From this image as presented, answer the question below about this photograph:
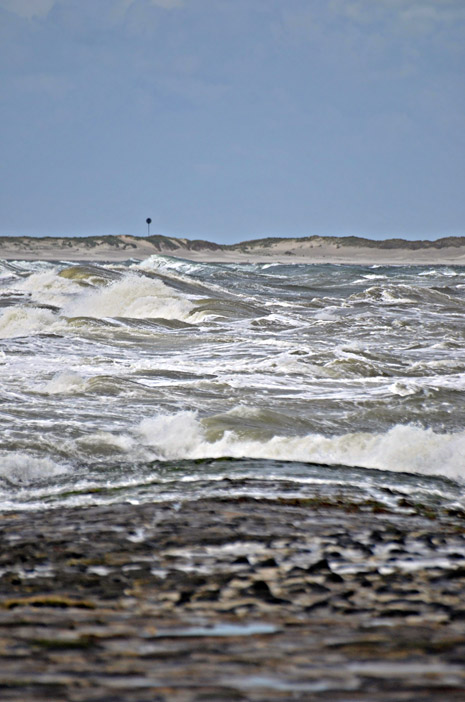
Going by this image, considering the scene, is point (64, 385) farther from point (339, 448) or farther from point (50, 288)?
point (50, 288)

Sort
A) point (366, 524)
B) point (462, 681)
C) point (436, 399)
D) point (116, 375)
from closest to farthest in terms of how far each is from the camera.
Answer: point (462, 681)
point (366, 524)
point (436, 399)
point (116, 375)

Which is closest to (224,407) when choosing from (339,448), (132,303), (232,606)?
(339,448)

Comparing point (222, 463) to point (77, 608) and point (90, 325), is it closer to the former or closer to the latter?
point (77, 608)

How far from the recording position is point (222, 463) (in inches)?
244

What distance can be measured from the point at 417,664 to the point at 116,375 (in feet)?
30.7

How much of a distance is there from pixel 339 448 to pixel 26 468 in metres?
2.60

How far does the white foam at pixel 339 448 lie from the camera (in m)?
6.36

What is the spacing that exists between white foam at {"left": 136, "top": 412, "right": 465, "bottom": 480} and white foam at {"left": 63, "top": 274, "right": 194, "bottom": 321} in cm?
1475

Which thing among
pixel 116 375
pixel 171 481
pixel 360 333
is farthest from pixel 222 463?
pixel 360 333

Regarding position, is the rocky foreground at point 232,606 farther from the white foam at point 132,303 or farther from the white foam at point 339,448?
the white foam at point 132,303

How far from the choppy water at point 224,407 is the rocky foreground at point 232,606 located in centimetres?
94

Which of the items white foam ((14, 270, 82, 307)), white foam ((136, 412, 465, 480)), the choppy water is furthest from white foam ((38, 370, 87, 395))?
white foam ((14, 270, 82, 307))

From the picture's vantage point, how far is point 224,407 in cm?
910

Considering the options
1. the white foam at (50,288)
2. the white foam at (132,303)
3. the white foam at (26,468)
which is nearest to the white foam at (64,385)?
the white foam at (26,468)
